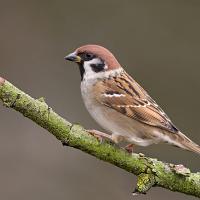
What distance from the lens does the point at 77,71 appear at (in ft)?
22.4

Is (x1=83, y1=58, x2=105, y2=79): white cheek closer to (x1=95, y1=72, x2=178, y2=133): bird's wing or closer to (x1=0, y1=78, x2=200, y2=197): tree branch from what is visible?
(x1=95, y1=72, x2=178, y2=133): bird's wing

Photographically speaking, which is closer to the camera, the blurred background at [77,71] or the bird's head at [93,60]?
the bird's head at [93,60]

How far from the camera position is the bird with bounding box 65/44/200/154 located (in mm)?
3689

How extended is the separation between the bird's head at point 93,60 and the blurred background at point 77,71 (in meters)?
2.71

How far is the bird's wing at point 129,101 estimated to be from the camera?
3.77 metres

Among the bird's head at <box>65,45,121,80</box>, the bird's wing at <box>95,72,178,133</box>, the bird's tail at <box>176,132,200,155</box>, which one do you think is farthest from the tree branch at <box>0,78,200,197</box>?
the bird's head at <box>65,45,121,80</box>

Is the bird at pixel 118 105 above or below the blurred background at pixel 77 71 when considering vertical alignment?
below

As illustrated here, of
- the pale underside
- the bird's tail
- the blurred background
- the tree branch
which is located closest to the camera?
the tree branch

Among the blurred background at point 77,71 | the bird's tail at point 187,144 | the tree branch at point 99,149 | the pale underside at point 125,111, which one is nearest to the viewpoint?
the tree branch at point 99,149

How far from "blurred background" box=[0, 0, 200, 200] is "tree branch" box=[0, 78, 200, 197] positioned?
3.19 m

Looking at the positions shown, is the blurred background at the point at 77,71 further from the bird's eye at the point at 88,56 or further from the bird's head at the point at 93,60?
the bird's eye at the point at 88,56

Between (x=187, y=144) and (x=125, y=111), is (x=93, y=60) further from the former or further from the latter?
(x=187, y=144)

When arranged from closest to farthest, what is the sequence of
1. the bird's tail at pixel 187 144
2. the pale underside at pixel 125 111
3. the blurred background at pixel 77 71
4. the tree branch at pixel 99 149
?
the tree branch at pixel 99 149 → the bird's tail at pixel 187 144 → the pale underside at pixel 125 111 → the blurred background at pixel 77 71

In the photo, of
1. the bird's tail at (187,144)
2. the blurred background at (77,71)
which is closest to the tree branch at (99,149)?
Result: the bird's tail at (187,144)
